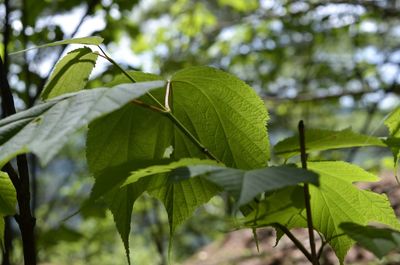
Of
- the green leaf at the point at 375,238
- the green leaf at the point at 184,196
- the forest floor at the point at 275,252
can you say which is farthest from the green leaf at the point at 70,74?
the forest floor at the point at 275,252

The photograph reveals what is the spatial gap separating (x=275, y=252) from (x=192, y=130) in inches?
59.0

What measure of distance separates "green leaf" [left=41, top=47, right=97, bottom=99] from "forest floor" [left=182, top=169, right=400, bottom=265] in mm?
1090

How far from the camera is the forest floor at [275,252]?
1864 millimetres

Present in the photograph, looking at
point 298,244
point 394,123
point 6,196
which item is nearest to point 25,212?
point 6,196

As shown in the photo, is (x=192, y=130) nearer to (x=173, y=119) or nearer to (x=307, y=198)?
(x=173, y=119)

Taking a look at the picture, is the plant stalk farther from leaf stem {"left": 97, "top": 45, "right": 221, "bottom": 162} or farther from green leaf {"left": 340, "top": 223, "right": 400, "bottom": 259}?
green leaf {"left": 340, "top": 223, "right": 400, "bottom": 259}

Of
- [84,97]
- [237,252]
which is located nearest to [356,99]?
[237,252]

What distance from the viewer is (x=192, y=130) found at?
661mm

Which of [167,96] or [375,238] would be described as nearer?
[375,238]

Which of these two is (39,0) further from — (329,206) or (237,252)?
(329,206)

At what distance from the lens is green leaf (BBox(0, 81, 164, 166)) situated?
1.33ft

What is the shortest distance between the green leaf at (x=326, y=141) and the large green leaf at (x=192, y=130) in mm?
72

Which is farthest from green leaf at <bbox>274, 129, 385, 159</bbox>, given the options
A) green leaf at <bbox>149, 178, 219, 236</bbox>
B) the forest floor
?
the forest floor

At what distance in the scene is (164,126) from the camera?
677mm
